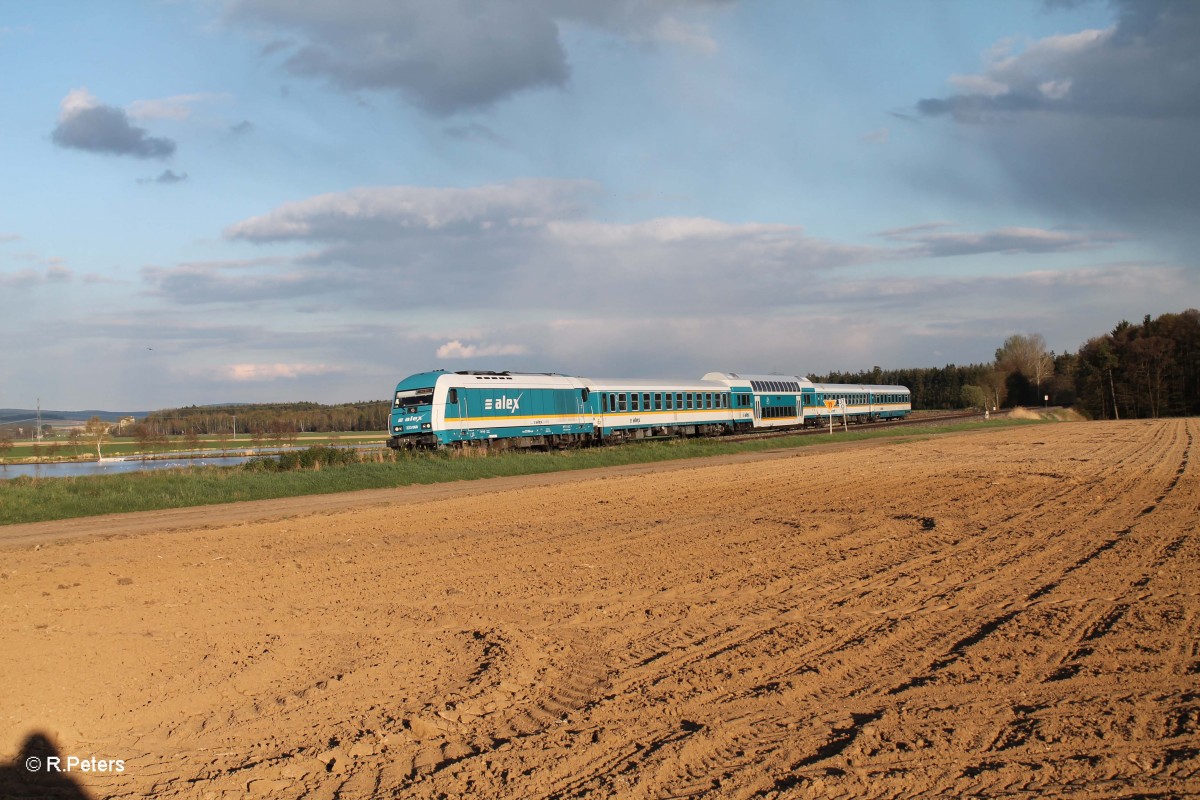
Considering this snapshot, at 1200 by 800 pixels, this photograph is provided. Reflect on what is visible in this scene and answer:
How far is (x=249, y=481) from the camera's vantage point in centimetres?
2566

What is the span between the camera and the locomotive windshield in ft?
111

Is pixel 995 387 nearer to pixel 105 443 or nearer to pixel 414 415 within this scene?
pixel 414 415

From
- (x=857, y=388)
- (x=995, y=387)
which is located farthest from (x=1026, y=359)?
(x=857, y=388)

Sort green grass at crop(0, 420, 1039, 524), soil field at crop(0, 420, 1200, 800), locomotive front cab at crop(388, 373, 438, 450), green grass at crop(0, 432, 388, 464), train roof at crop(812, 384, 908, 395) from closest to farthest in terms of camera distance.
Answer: soil field at crop(0, 420, 1200, 800), green grass at crop(0, 420, 1039, 524), locomotive front cab at crop(388, 373, 438, 450), green grass at crop(0, 432, 388, 464), train roof at crop(812, 384, 908, 395)

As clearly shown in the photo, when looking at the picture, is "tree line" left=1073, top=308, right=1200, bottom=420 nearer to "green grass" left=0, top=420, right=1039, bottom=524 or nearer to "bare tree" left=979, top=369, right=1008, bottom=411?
"bare tree" left=979, top=369, right=1008, bottom=411

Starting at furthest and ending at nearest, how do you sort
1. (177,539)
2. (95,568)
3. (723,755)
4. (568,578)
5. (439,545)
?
(177,539) → (439,545) → (95,568) → (568,578) → (723,755)

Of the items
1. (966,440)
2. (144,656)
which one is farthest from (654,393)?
(144,656)

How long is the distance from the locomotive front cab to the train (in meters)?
0.04

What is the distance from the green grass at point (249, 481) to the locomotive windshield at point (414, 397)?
226cm

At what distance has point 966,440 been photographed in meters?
47.2

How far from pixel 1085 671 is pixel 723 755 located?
123 inches

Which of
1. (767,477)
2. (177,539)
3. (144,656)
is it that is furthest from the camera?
(767,477)

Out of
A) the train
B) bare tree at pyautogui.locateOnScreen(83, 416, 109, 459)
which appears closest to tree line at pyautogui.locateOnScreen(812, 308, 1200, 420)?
the train

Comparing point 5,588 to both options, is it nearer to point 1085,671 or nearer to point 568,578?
point 568,578
